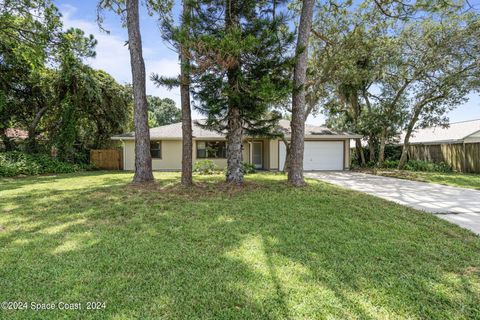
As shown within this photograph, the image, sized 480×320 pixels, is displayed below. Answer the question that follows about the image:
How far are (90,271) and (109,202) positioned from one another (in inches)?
152

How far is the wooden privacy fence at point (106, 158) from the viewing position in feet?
57.3

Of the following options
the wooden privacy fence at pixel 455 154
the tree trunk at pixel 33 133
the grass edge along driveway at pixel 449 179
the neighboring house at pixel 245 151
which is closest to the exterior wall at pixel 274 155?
the neighboring house at pixel 245 151

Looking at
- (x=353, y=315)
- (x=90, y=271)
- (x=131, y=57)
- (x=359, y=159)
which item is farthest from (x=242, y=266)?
(x=359, y=159)

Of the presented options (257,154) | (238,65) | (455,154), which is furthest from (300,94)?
(455,154)

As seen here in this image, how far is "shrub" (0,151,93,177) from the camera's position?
12.8 meters

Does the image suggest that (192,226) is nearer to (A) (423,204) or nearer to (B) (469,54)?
(A) (423,204)

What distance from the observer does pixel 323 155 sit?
17.0m

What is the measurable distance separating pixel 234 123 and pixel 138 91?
3.59 metres

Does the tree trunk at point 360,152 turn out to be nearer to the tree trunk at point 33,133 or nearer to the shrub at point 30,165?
the shrub at point 30,165

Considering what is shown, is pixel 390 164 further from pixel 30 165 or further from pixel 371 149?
pixel 30 165

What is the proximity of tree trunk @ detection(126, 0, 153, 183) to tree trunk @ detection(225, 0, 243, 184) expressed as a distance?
3016mm

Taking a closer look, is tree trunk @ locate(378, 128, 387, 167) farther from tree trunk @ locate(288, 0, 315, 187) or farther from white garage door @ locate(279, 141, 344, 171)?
tree trunk @ locate(288, 0, 315, 187)

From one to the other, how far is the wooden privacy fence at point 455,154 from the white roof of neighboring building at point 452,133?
18.4 inches

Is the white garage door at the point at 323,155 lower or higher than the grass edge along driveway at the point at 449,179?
higher
